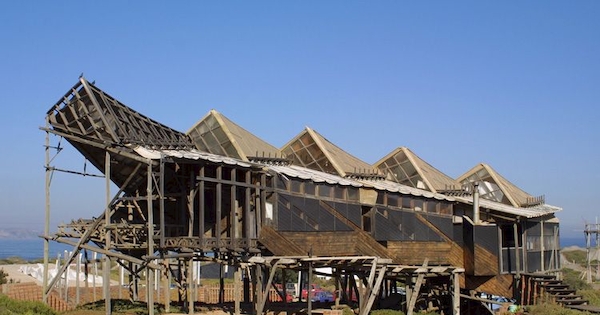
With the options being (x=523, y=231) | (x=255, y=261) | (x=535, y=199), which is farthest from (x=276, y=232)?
(x=535, y=199)

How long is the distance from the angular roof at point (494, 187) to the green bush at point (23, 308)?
28825mm

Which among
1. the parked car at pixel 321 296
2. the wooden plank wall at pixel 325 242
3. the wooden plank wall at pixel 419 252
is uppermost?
the wooden plank wall at pixel 325 242

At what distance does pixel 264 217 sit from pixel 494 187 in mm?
20050

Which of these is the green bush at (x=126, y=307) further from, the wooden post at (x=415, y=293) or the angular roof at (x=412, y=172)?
the angular roof at (x=412, y=172)

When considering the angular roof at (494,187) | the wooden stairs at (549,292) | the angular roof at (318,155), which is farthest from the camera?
the angular roof at (494,187)

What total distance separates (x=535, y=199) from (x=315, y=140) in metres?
15.9

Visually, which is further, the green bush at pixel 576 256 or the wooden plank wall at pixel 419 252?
the green bush at pixel 576 256

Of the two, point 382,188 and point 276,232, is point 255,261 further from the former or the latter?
point 382,188

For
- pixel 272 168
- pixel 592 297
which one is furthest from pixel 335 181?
pixel 592 297

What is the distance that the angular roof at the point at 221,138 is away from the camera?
130ft

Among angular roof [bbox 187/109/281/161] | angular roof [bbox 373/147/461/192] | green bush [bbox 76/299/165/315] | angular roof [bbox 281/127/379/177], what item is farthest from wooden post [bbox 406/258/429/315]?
green bush [bbox 76/299/165/315]

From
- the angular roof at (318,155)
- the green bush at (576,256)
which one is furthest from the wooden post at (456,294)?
the green bush at (576,256)

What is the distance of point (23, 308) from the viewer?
1103 inches

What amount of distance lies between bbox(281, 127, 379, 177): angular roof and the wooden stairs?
36.0 feet
